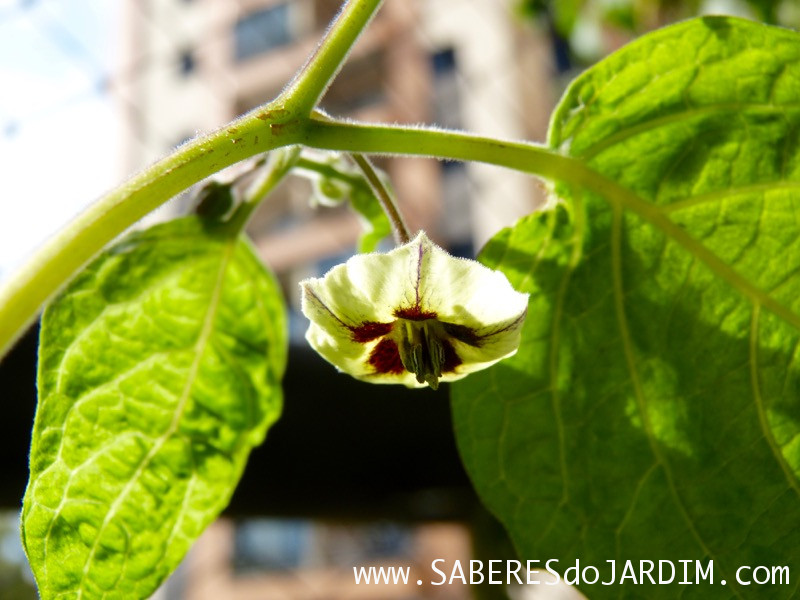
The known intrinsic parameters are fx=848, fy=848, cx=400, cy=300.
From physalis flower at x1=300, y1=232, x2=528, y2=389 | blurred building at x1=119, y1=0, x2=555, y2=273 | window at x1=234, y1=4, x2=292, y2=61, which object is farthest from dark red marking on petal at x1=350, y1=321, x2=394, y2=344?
window at x1=234, y1=4, x2=292, y2=61

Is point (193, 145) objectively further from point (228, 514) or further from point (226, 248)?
point (228, 514)

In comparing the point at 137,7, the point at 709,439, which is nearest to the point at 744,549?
the point at 709,439

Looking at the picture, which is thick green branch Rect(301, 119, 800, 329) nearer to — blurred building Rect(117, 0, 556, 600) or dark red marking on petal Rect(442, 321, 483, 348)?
dark red marking on petal Rect(442, 321, 483, 348)

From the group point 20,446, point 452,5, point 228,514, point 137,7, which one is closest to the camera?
point 20,446

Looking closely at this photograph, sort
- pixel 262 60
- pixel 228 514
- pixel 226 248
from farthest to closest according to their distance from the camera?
1. pixel 262 60
2. pixel 228 514
3. pixel 226 248

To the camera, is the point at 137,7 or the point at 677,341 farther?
the point at 137,7

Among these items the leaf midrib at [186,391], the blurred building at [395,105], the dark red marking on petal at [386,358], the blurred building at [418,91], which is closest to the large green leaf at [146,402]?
the leaf midrib at [186,391]

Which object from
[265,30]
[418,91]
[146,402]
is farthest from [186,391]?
[265,30]
